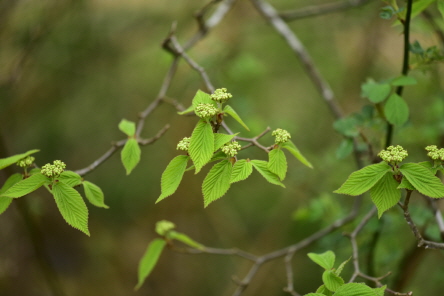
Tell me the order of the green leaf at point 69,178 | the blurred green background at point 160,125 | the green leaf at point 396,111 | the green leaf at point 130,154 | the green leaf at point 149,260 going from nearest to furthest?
1. the green leaf at point 69,178
2. the green leaf at point 130,154
3. the green leaf at point 396,111
4. the green leaf at point 149,260
5. the blurred green background at point 160,125

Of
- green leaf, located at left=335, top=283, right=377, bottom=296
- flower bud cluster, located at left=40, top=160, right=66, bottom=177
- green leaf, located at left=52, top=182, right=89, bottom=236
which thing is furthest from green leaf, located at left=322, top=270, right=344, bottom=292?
flower bud cluster, located at left=40, top=160, right=66, bottom=177

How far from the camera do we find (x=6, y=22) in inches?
95.9

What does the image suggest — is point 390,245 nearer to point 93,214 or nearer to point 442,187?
point 442,187

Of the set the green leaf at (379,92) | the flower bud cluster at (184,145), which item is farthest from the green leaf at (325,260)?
the green leaf at (379,92)

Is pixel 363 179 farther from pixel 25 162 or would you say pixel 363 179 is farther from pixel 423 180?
pixel 25 162

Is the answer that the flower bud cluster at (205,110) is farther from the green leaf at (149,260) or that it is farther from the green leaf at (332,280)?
the green leaf at (149,260)

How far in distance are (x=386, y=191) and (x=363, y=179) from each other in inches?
2.6

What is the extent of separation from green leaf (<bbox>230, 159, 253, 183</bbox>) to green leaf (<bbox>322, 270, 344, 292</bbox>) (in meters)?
0.32

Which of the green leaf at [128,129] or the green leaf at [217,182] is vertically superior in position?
the green leaf at [128,129]

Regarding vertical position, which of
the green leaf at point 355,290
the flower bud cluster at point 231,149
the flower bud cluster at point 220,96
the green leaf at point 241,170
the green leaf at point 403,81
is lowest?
the green leaf at point 355,290

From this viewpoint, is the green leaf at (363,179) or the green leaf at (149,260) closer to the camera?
the green leaf at (363,179)

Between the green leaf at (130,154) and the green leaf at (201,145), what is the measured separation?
31 centimetres

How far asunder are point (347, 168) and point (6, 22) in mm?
2505

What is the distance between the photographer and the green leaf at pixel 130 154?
1.11m
